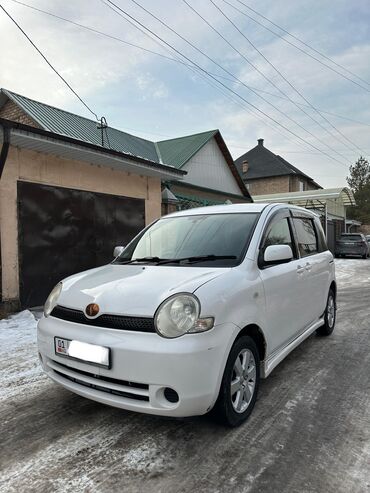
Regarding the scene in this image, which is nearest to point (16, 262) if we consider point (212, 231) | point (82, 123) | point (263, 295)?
point (212, 231)

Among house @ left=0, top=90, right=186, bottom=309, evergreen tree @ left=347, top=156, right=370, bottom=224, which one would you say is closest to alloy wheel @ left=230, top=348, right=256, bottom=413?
house @ left=0, top=90, right=186, bottom=309

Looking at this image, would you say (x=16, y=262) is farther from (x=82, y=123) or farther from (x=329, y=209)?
(x=329, y=209)

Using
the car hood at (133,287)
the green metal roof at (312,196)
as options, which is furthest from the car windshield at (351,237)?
the car hood at (133,287)

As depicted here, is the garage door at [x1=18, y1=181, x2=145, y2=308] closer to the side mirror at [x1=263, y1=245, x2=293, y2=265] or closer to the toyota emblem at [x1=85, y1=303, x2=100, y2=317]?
the toyota emblem at [x1=85, y1=303, x2=100, y2=317]

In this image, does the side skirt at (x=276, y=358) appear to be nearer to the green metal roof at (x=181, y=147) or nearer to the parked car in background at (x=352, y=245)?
the green metal roof at (x=181, y=147)

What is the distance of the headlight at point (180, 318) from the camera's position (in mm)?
2363

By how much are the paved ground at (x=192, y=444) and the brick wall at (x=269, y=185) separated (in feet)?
119

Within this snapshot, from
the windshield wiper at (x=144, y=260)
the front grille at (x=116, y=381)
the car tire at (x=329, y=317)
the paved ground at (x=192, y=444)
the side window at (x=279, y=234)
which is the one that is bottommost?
the paved ground at (x=192, y=444)

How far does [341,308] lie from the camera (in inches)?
291

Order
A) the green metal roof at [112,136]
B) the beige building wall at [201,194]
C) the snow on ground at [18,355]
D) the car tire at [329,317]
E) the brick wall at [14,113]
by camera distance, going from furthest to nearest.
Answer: the beige building wall at [201,194]
the brick wall at [14,113]
the green metal roof at [112,136]
the car tire at [329,317]
the snow on ground at [18,355]

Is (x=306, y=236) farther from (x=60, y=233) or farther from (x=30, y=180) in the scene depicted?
(x=30, y=180)

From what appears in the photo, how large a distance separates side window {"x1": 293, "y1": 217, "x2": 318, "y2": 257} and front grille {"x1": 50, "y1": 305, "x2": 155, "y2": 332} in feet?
7.68

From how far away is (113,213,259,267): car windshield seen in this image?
318 centimetres

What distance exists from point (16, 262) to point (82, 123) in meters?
9.06
